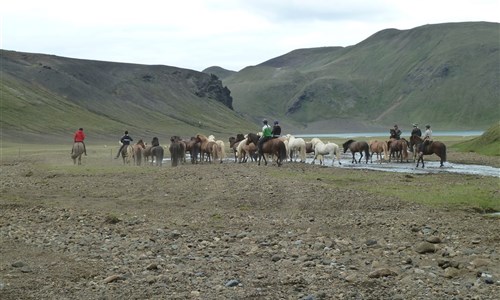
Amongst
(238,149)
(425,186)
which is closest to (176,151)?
(238,149)

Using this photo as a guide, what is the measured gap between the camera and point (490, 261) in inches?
503

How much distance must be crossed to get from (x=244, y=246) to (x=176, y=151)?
28.6 m

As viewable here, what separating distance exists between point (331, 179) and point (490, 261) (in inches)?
697

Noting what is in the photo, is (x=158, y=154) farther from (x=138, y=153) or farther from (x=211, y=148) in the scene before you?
(x=211, y=148)

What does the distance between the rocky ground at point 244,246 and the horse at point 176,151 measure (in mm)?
17002

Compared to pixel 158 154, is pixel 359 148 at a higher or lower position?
higher

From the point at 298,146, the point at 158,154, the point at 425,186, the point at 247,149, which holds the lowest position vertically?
the point at 425,186

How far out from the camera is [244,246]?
1480cm

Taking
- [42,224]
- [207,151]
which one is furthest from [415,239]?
[207,151]

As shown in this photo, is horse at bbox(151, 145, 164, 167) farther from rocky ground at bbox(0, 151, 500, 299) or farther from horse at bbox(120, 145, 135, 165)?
rocky ground at bbox(0, 151, 500, 299)

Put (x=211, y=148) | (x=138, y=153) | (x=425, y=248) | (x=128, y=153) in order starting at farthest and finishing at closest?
(x=211, y=148) < (x=128, y=153) < (x=138, y=153) < (x=425, y=248)

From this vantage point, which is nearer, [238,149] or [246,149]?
[246,149]

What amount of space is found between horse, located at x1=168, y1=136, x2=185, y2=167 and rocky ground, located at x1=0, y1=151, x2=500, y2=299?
1700 cm

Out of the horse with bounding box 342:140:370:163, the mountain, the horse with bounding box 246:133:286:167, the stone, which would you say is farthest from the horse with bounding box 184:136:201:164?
the mountain
